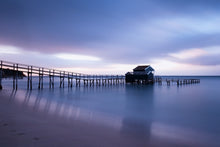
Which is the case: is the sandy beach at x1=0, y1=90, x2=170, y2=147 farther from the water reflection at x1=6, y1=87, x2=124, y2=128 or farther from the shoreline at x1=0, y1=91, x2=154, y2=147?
the water reflection at x1=6, y1=87, x2=124, y2=128

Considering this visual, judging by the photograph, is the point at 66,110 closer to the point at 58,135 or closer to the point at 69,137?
the point at 58,135

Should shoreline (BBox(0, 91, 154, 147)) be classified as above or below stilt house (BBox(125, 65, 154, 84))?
below

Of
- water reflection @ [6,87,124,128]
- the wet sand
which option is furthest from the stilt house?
the wet sand

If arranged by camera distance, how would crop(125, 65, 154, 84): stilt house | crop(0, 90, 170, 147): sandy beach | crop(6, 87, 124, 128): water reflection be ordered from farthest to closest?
crop(125, 65, 154, 84): stilt house → crop(6, 87, 124, 128): water reflection → crop(0, 90, 170, 147): sandy beach

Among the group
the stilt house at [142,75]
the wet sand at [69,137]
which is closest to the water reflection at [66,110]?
the wet sand at [69,137]

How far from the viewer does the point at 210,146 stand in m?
4.91

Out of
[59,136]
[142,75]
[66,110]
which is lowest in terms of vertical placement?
[66,110]

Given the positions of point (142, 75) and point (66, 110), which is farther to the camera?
point (142, 75)

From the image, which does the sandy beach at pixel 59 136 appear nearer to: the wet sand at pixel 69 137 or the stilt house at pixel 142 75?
the wet sand at pixel 69 137

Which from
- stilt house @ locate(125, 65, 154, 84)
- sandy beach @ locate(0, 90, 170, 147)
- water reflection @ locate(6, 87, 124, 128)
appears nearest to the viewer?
sandy beach @ locate(0, 90, 170, 147)

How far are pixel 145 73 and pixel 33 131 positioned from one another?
29977 mm

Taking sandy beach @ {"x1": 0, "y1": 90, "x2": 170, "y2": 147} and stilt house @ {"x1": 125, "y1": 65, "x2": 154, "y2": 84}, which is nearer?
→ sandy beach @ {"x1": 0, "y1": 90, "x2": 170, "y2": 147}

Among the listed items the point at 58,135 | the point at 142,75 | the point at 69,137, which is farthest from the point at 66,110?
the point at 142,75

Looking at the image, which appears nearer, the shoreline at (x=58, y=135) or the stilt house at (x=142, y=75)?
the shoreline at (x=58, y=135)
